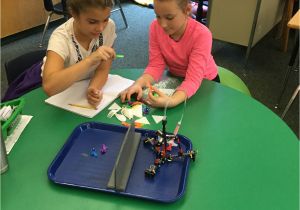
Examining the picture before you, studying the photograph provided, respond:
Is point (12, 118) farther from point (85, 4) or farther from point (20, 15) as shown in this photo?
point (20, 15)

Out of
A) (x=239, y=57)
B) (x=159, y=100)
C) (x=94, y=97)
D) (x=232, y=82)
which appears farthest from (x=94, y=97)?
(x=239, y=57)

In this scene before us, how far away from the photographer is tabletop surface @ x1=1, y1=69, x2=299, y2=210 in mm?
812

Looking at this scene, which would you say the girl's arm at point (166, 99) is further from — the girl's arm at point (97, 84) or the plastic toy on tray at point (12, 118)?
the plastic toy on tray at point (12, 118)

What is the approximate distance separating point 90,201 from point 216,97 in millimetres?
633

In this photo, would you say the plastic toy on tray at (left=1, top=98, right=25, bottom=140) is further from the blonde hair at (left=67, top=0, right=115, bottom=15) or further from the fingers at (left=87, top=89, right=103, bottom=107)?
the blonde hair at (left=67, top=0, right=115, bottom=15)

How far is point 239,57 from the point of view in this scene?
10.9 ft

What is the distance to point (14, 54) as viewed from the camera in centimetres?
329

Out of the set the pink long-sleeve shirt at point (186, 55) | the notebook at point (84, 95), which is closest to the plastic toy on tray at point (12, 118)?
the notebook at point (84, 95)

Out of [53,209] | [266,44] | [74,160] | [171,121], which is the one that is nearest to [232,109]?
[171,121]

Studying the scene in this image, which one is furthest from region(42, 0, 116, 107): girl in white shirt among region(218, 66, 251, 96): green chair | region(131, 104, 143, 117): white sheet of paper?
region(218, 66, 251, 96): green chair

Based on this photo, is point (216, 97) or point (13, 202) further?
point (216, 97)

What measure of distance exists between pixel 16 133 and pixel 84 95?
30 centimetres

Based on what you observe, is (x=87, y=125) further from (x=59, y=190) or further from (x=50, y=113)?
(x=59, y=190)

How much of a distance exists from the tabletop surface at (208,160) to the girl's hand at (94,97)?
5 centimetres
